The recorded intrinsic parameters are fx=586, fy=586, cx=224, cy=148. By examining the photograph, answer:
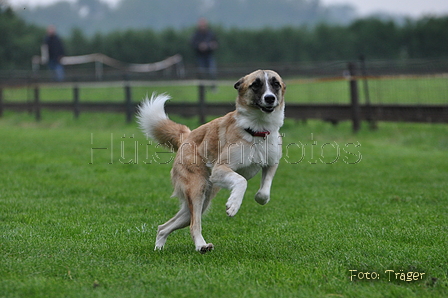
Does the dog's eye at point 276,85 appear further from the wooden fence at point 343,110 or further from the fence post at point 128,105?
the fence post at point 128,105

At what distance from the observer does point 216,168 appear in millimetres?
5352

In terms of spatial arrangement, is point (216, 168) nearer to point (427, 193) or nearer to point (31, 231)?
point (31, 231)

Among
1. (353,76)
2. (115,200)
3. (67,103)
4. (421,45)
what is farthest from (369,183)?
(421,45)

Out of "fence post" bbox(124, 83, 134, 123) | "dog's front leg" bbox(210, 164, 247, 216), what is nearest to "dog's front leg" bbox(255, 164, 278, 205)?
"dog's front leg" bbox(210, 164, 247, 216)

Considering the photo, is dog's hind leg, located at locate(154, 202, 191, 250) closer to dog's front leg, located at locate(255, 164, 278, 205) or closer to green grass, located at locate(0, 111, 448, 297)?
green grass, located at locate(0, 111, 448, 297)

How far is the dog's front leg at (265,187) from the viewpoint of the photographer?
541 centimetres

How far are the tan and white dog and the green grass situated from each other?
408 mm

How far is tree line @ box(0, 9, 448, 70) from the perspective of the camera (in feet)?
112

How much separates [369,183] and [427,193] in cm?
108

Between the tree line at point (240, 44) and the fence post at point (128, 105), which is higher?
the tree line at point (240, 44)

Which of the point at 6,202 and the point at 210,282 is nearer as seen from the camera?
the point at 210,282

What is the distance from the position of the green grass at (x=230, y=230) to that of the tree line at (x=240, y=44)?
77.2ft

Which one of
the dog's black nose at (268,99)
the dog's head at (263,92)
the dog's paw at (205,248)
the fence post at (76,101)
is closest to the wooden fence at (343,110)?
the fence post at (76,101)

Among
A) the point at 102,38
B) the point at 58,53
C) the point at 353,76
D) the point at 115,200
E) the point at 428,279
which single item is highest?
the point at 102,38
